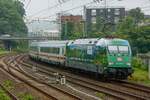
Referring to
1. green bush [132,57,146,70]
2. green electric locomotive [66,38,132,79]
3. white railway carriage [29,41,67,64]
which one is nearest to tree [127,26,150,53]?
white railway carriage [29,41,67,64]

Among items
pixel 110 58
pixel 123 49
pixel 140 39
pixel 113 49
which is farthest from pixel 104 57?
pixel 140 39

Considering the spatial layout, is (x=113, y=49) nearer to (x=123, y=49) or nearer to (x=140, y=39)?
(x=123, y=49)

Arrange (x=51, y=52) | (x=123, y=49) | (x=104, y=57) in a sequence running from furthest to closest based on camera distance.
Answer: (x=51, y=52)
(x=123, y=49)
(x=104, y=57)

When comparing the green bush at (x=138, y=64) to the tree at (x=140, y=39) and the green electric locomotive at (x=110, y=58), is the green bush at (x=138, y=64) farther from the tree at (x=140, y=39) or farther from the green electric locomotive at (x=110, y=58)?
the tree at (x=140, y=39)

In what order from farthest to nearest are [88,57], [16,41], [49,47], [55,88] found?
[16,41], [49,47], [88,57], [55,88]

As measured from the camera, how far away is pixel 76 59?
118ft

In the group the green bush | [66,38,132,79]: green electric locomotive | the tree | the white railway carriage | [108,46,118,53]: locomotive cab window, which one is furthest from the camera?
the tree

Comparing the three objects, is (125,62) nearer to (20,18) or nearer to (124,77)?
(124,77)

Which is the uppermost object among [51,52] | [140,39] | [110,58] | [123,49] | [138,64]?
[123,49]

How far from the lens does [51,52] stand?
48969 mm

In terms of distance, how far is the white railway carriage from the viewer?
139 feet

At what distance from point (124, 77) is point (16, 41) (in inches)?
3943

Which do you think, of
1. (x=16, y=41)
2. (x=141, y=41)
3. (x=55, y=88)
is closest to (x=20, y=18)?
(x=16, y=41)

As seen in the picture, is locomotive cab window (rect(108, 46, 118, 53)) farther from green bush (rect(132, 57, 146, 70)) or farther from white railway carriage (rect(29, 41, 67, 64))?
white railway carriage (rect(29, 41, 67, 64))
